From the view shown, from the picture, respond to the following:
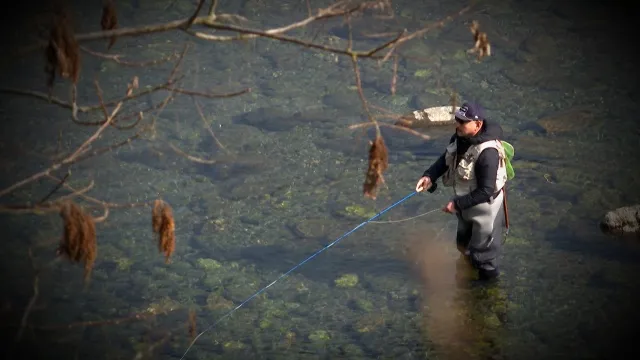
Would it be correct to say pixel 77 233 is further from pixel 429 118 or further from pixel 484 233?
pixel 429 118

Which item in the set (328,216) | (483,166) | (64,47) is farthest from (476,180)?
(64,47)

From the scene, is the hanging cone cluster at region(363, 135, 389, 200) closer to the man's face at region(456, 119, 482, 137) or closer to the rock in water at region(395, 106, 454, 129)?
the man's face at region(456, 119, 482, 137)

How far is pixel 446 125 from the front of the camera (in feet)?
39.2

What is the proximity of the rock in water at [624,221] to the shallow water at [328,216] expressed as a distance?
159mm

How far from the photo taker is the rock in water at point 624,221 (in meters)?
9.30

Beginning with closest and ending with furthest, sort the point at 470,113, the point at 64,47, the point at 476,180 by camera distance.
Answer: the point at 64,47 → the point at 470,113 → the point at 476,180

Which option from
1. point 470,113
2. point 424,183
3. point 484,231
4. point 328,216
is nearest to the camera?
point 470,113

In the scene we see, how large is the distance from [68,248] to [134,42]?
11.3 metres

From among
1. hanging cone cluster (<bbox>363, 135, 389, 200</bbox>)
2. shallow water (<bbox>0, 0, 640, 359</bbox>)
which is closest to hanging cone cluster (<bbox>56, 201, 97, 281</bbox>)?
hanging cone cluster (<bbox>363, 135, 389, 200</bbox>)

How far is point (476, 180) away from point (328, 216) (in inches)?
116

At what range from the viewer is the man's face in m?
7.30

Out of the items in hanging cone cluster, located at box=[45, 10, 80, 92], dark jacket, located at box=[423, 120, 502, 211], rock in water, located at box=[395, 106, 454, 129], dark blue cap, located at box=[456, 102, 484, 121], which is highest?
hanging cone cluster, located at box=[45, 10, 80, 92]

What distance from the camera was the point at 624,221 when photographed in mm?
9305

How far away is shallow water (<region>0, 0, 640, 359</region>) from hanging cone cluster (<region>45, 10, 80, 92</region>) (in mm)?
3279
